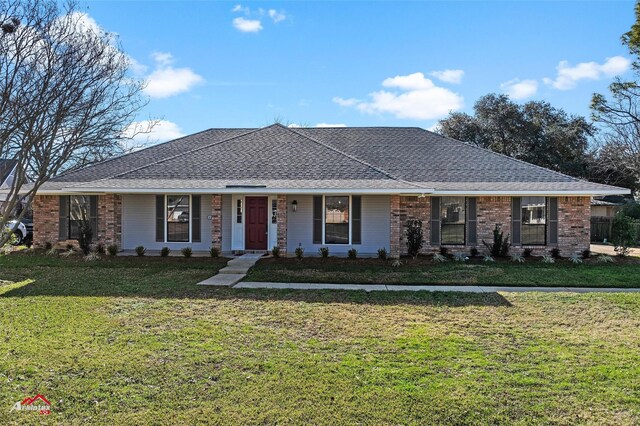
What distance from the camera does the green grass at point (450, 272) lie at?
1043 cm

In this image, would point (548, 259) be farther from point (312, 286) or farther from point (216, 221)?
point (216, 221)

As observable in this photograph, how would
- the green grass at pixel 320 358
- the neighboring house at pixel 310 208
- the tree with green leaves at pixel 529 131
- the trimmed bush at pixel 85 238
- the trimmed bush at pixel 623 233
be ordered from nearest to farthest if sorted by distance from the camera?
1. the green grass at pixel 320 358
2. the neighboring house at pixel 310 208
3. the trimmed bush at pixel 85 238
4. the trimmed bush at pixel 623 233
5. the tree with green leaves at pixel 529 131

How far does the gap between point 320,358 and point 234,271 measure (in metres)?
6.76

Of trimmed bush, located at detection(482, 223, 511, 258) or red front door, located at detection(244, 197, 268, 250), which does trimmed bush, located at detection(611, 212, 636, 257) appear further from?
red front door, located at detection(244, 197, 268, 250)

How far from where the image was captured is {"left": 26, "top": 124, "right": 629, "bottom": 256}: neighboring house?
1416cm

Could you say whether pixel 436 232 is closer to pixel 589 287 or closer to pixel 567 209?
pixel 567 209

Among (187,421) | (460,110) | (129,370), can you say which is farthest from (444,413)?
(460,110)

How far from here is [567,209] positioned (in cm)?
1470

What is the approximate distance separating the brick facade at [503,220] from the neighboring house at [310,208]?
1.3 inches

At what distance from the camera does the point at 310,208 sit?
1491 cm

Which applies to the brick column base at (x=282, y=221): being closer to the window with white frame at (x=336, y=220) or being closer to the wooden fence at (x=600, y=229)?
the window with white frame at (x=336, y=220)

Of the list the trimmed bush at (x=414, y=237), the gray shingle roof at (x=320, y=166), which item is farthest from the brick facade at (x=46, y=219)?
the trimmed bush at (x=414, y=237)

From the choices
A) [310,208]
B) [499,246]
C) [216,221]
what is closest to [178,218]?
[216,221]
